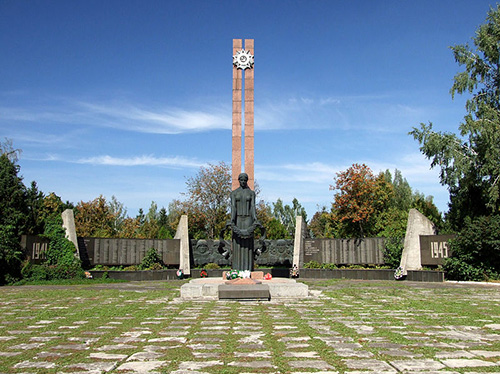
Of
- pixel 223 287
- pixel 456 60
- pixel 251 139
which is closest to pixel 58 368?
pixel 223 287

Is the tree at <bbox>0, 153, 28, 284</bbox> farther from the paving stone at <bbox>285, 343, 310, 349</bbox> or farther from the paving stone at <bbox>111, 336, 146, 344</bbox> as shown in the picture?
the paving stone at <bbox>285, 343, 310, 349</bbox>

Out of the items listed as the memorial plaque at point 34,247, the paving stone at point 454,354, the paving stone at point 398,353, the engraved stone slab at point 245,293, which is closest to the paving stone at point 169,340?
the paving stone at point 398,353

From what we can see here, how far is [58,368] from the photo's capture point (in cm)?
463

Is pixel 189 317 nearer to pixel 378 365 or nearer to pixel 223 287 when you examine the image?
pixel 223 287

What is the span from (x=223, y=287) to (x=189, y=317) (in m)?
3.15

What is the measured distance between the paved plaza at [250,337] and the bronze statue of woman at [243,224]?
2.80m

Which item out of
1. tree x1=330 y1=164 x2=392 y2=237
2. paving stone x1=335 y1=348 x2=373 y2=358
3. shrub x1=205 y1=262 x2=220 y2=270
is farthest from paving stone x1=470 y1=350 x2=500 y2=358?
tree x1=330 y1=164 x2=392 y2=237

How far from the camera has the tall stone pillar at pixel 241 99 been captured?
16688 mm

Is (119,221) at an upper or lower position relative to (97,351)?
upper

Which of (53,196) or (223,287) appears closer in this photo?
(223,287)

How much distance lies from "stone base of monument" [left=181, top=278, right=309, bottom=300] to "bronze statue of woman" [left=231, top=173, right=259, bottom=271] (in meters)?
1.31

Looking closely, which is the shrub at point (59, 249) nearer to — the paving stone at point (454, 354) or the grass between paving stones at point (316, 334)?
the grass between paving stones at point (316, 334)

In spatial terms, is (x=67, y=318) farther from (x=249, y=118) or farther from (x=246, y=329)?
(x=249, y=118)

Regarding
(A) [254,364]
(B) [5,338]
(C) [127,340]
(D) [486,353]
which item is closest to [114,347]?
(C) [127,340]
